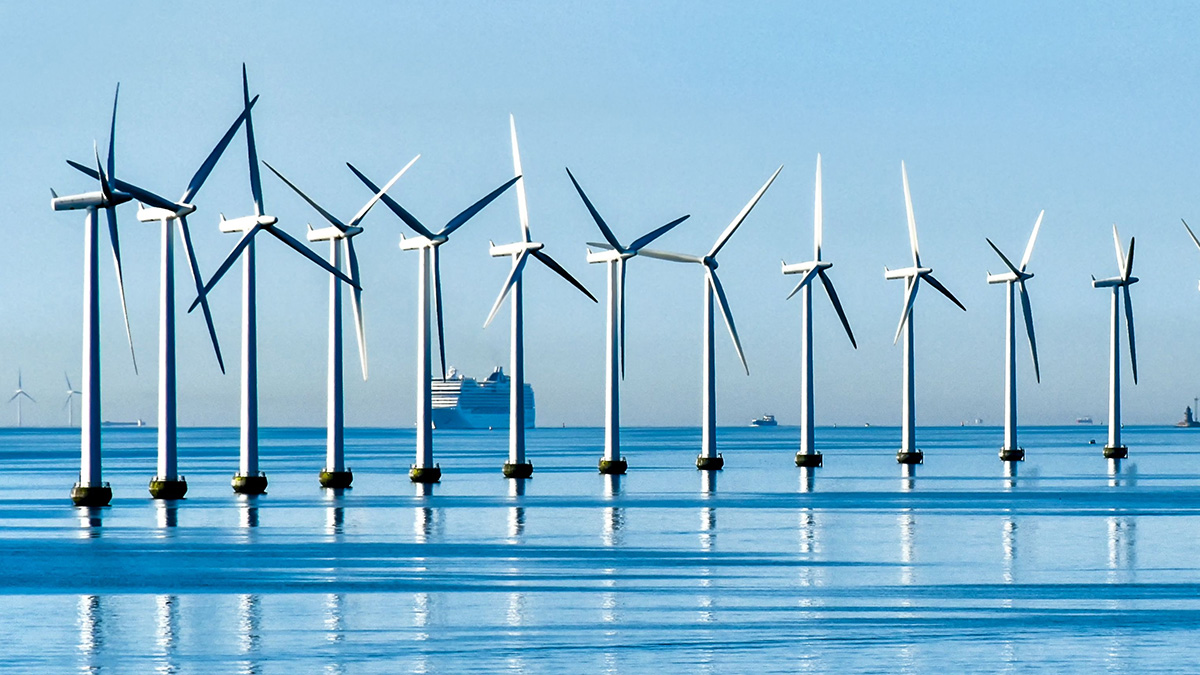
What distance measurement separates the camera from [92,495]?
73812mm

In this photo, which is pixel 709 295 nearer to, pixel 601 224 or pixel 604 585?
pixel 601 224

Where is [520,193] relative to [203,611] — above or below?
above

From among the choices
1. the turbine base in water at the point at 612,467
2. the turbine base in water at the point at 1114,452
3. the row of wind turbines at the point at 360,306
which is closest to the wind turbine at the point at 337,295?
the row of wind turbines at the point at 360,306

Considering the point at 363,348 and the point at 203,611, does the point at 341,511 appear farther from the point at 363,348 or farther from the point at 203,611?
the point at 203,611

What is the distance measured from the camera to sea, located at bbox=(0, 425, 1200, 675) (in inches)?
1165

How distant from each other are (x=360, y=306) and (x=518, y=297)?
11.5 m

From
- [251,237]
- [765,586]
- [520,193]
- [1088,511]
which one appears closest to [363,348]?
[251,237]

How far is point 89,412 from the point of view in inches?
2803

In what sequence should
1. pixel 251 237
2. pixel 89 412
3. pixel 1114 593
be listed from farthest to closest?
pixel 251 237 → pixel 89 412 → pixel 1114 593

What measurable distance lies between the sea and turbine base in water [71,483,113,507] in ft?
2.44

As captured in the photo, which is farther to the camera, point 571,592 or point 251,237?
point 251,237

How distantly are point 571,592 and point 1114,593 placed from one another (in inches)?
455

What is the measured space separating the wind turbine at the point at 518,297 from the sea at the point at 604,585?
38.4 feet

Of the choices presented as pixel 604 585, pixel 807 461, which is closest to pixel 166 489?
pixel 604 585
